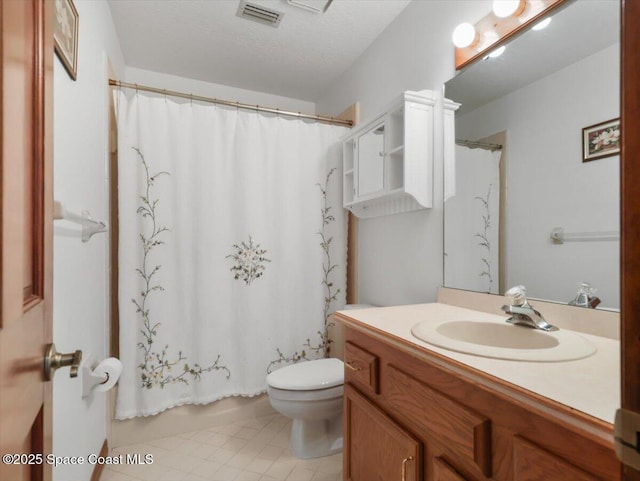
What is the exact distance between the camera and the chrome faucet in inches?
39.3

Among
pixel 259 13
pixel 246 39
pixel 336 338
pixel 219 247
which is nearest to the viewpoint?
pixel 259 13

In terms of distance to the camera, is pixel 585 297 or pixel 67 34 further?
pixel 67 34

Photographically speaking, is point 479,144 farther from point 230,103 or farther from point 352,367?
point 230,103

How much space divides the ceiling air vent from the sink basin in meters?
1.82

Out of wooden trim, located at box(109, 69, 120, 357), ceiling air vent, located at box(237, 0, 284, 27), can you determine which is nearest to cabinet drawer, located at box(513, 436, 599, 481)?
wooden trim, located at box(109, 69, 120, 357)

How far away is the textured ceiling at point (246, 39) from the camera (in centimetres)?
182

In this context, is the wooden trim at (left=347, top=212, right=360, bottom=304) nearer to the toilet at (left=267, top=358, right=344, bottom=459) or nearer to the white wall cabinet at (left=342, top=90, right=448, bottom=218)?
the white wall cabinet at (left=342, top=90, right=448, bottom=218)

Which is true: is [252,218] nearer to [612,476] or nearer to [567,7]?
[567,7]

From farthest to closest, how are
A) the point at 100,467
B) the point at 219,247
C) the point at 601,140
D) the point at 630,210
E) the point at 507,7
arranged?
the point at 219,247 < the point at 100,467 < the point at 507,7 < the point at 601,140 < the point at 630,210

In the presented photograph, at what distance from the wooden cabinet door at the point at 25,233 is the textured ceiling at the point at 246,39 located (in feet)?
5.11

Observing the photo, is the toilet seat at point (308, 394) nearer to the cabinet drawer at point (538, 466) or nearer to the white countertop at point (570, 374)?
the white countertop at point (570, 374)

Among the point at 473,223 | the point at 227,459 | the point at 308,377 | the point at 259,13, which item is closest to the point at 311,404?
the point at 308,377

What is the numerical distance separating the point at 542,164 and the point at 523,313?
1.68ft

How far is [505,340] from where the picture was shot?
1078mm
